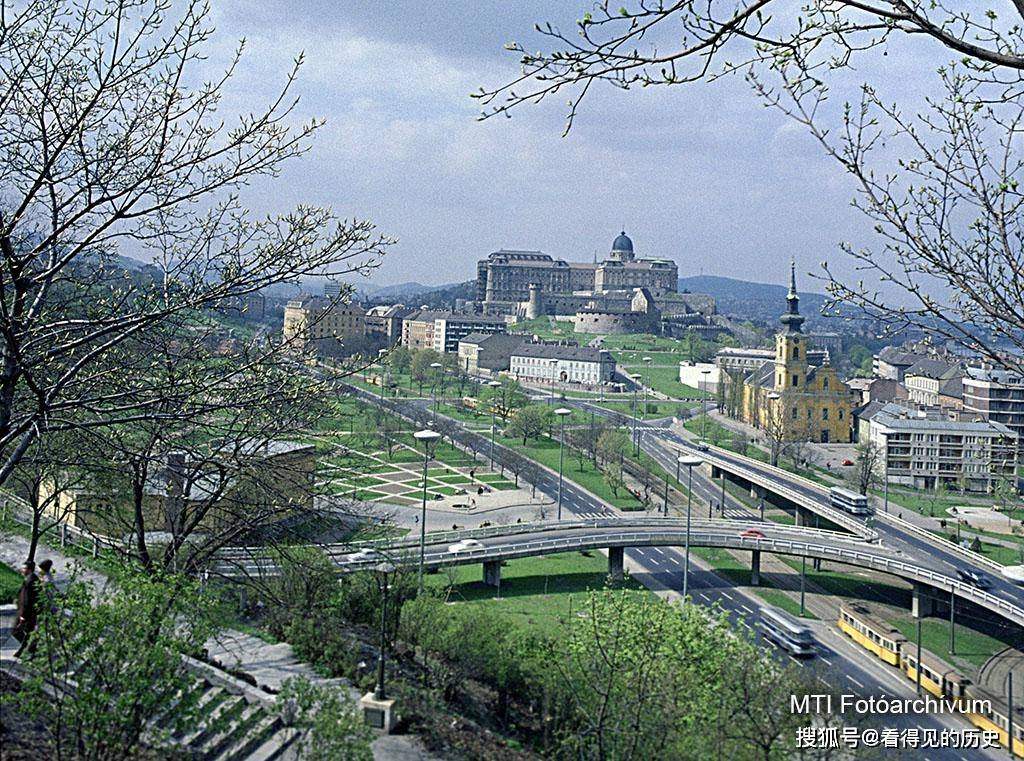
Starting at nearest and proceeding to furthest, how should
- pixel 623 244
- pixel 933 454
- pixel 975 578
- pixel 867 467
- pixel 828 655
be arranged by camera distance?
pixel 828 655
pixel 975 578
pixel 867 467
pixel 933 454
pixel 623 244

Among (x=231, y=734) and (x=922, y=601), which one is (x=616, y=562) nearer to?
(x=922, y=601)

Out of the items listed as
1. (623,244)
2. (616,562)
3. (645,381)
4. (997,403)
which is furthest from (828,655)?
(623,244)

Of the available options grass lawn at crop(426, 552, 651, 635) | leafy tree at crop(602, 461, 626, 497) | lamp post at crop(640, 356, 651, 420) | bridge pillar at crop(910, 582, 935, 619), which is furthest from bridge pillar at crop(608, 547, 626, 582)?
lamp post at crop(640, 356, 651, 420)

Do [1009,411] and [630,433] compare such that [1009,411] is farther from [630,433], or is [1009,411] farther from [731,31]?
[731,31]

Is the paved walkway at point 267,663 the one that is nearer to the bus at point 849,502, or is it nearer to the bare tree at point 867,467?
the bus at point 849,502

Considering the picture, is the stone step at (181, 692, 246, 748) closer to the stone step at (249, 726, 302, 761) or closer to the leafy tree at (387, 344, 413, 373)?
the stone step at (249, 726, 302, 761)

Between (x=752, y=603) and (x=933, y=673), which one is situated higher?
(x=933, y=673)

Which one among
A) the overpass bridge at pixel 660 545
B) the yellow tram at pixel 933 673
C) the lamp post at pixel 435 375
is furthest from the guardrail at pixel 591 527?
the lamp post at pixel 435 375
